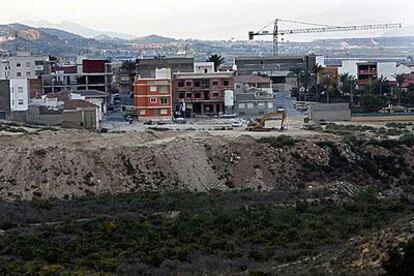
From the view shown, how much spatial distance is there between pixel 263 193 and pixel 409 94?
4578 centimetres

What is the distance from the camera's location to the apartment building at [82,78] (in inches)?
3440

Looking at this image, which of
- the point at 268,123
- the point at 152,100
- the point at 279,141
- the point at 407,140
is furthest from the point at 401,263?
the point at 152,100

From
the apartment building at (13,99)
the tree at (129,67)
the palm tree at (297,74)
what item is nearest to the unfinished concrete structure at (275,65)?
the palm tree at (297,74)

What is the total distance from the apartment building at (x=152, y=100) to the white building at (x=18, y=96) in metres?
9.43

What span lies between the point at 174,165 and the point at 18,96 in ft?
85.9

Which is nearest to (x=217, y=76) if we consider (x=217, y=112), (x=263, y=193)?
(x=217, y=112)

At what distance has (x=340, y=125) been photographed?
6100 centimetres

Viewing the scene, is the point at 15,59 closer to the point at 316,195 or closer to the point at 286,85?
the point at 286,85

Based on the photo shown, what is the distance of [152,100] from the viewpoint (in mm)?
69188

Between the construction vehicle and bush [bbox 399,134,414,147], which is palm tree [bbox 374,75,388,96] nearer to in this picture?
the construction vehicle

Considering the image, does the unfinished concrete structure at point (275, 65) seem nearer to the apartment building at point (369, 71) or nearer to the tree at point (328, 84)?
the tree at point (328, 84)

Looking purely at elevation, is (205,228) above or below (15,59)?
below

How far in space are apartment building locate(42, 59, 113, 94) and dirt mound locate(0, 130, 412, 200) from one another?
131ft

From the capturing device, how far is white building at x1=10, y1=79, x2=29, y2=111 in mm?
64375
